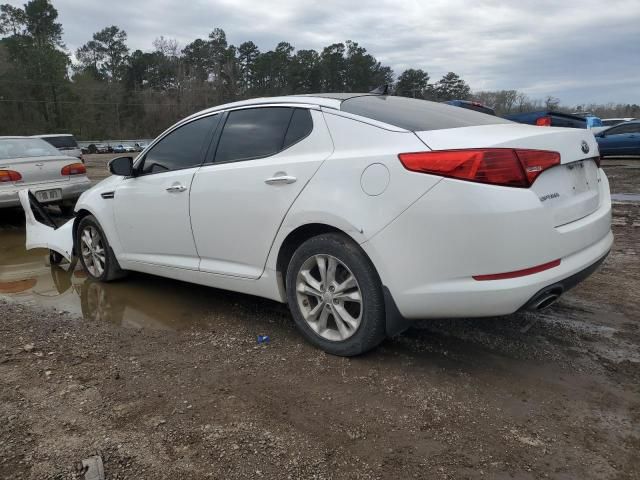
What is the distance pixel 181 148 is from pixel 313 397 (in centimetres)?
239

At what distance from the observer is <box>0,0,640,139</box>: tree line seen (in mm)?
61906

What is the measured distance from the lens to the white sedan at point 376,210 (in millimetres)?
2576

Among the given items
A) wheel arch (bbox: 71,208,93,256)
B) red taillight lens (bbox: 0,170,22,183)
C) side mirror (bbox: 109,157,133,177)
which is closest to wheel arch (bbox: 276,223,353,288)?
side mirror (bbox: 109,157,133,177)

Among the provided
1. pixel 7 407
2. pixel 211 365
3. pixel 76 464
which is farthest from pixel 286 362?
pixel 7 407

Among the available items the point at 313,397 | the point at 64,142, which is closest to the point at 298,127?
the point at 313,397

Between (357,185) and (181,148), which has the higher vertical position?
(181,148)

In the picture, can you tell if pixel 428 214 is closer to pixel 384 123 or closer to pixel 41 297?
pixel 384 123

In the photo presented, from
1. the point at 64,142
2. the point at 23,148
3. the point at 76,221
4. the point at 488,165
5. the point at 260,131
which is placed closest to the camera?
the point at 488,165

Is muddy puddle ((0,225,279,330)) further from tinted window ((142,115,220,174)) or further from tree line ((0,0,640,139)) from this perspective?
tree line ((0,0,640,139))

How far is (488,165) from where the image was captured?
8.38ft

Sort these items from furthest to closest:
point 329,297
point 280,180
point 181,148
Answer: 1. point 181,148
2. point 280,180
3. point 329,297

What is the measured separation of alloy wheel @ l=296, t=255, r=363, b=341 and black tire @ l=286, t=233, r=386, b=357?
0.03 m

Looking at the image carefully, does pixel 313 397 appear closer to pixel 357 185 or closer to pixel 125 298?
pixel 357 185

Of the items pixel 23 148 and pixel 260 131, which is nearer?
pixel 260 131
